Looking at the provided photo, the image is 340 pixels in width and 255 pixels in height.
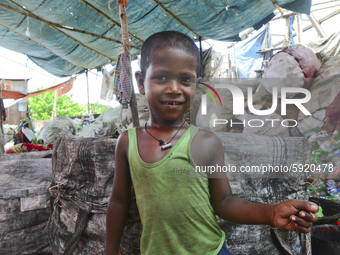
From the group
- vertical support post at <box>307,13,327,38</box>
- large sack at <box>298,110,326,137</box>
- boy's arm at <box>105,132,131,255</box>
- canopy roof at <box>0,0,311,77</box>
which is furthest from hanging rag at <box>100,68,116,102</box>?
boy's arm at <box>105,132,131,255</box>

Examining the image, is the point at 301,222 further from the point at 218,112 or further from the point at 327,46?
the point at 327,46

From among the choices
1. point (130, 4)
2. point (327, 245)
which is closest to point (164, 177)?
point (327, 245)

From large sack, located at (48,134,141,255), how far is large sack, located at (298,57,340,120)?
5.60 feet

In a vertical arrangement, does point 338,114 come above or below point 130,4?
below

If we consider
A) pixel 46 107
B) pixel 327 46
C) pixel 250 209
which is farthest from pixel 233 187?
pixel 46 107

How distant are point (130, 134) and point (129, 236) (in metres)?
0.47

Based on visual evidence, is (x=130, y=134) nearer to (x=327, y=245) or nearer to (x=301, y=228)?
(x=301, y=228)

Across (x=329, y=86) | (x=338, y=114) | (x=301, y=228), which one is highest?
(x=329, y=86)

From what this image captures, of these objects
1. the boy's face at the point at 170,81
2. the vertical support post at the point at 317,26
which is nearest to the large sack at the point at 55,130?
the boy's face at the point at 170,81

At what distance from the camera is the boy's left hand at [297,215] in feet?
1.82

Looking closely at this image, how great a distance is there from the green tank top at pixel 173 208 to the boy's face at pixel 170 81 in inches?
6.4

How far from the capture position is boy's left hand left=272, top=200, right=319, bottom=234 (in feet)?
1.82

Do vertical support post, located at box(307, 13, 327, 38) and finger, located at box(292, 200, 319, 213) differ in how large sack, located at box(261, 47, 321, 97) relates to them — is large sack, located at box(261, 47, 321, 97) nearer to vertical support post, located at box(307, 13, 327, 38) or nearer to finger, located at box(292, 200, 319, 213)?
finger, located at box(292, 200, 319, 213)

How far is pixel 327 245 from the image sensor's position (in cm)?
133
